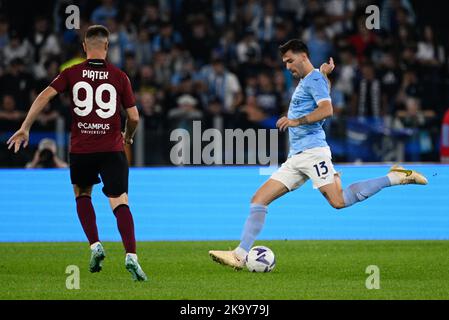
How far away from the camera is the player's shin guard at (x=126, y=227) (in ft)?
31.7

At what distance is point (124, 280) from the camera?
32.1 ft

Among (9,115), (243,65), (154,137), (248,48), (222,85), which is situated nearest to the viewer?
(154,137)

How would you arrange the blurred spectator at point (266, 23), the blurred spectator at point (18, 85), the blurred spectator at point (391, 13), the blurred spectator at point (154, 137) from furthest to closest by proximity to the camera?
the blurred spectator at point (391, 13), the blurred spectator at point (266, 23), the blurred spectator at point (18, 85), the blurred spectator at point (154, 137)

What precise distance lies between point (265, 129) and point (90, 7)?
15.6 ft

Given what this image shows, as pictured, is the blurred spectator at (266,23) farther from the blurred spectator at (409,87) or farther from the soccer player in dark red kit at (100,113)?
the soccer player in dark red kit at (100,113)

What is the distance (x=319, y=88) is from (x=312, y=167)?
684 millimetres

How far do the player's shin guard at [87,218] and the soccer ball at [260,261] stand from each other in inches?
53.3

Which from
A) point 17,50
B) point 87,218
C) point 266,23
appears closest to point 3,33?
point 17,50

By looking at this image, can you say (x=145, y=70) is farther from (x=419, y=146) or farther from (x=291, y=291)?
(x=291, y=291)

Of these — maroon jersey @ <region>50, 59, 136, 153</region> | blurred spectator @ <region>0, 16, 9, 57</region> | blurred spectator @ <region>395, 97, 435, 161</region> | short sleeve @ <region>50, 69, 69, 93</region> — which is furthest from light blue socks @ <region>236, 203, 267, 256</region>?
blurred spectator @ <region>0, 16, 9, 57</region>

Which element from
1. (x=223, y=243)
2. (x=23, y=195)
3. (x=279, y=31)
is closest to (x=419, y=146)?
(x=279, y=31)

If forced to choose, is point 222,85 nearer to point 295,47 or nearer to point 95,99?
point 295,47

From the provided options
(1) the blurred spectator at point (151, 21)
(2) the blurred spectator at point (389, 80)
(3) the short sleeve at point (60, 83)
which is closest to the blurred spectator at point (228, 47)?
(1) the blurred spectator at point (151, 21)

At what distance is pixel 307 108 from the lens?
34.3 ft
